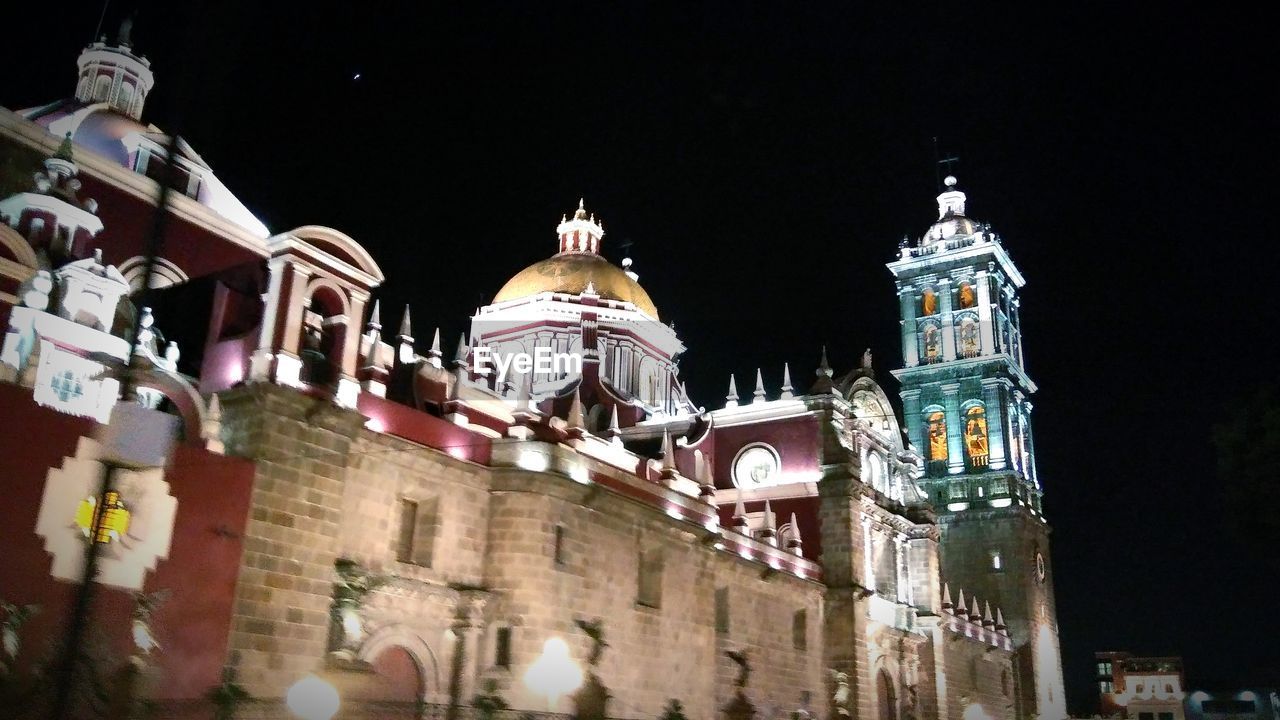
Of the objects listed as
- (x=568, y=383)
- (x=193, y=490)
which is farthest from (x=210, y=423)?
(x=568, y=383)

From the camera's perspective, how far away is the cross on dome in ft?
134

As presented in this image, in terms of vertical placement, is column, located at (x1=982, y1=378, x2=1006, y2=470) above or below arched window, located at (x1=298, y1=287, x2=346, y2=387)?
above

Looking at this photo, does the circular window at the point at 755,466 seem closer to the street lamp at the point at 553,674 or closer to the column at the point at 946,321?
the street lamp at the point at 553,674

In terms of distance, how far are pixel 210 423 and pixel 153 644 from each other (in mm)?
3358

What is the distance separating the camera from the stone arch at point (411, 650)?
54.5ft

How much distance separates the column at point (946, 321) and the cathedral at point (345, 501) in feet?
55.8

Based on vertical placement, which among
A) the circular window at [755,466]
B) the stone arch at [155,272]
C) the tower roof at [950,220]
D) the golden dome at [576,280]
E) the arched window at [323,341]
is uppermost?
the tower roof at [950,220]

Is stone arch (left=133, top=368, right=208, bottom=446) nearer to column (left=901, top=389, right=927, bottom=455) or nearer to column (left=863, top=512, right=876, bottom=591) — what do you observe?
column (left=863, top=512, right=876, bottom=591)

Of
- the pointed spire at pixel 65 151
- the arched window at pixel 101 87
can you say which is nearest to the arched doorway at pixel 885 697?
the arched window at pixel 101 87

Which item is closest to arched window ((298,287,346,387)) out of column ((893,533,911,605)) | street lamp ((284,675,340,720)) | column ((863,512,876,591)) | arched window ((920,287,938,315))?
street lamp ((284,675,340,720))

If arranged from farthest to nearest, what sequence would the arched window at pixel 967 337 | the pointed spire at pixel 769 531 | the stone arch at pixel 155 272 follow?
the arched window at pixel 967 337, the pointed spire at pixel 769 531, the stone arch at pixel 155 272

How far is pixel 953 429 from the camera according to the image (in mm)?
48750

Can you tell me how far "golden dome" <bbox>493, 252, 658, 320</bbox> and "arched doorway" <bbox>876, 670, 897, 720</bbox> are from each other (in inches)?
579

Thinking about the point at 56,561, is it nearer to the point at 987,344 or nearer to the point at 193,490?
the point at 193,490
